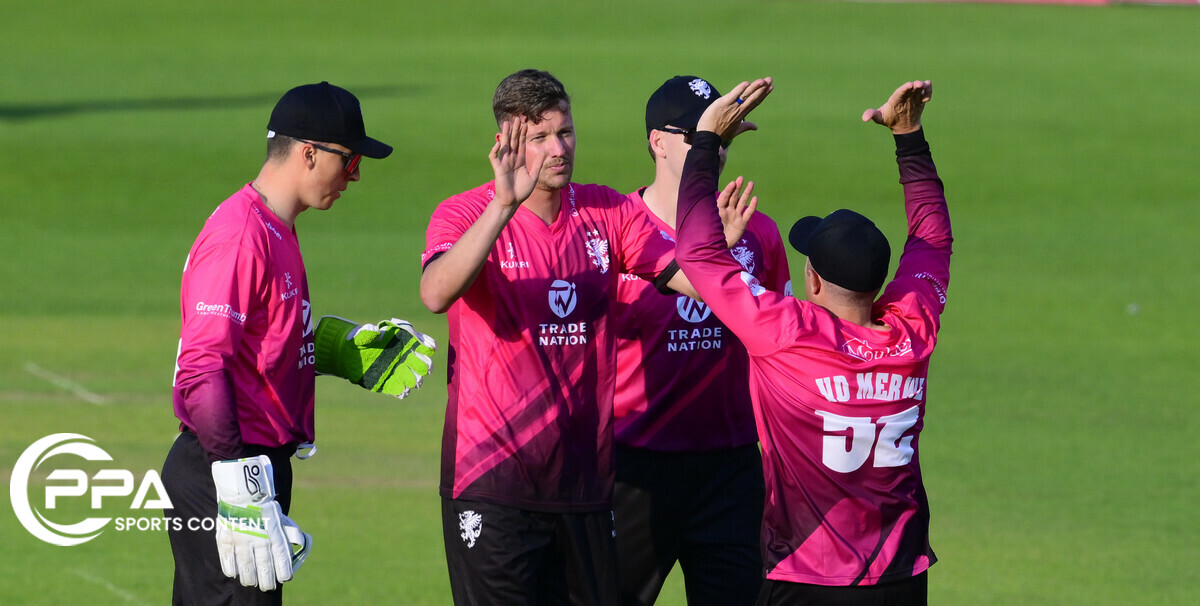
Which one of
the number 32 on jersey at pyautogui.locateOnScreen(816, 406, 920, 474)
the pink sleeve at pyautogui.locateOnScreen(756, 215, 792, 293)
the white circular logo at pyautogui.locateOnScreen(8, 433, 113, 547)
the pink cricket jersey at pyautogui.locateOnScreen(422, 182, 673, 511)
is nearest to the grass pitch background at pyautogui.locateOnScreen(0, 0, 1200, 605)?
the white circular logo at pyautogui.locateOnScreen(8, 433, 113, 547)

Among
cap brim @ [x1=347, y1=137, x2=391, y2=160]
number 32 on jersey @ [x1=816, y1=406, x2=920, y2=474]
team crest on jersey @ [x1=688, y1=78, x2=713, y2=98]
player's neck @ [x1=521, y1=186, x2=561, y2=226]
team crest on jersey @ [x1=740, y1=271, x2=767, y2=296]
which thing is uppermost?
team crest on jersey @ [x1=688, y1=78, x2=713, y2=98]

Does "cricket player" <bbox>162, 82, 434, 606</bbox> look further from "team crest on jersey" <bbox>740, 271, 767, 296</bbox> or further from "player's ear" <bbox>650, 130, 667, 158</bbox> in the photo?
"team crest on jersey" <bbox>740, 271, 767, 296</bbox>

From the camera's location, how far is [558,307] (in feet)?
18.5

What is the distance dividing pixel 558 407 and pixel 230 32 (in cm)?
3815

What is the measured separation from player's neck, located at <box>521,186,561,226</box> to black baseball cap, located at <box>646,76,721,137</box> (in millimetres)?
794

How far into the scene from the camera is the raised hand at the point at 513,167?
16.9 feet

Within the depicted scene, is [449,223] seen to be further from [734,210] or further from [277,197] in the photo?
[734,210]

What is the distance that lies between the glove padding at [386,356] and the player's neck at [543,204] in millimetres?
620

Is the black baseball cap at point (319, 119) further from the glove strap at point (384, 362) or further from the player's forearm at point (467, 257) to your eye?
the glove strap at point (384, 362)

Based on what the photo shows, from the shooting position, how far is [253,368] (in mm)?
5355

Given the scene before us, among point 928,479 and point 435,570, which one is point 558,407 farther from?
point 928,479

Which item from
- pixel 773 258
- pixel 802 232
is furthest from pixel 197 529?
pixel 773 258

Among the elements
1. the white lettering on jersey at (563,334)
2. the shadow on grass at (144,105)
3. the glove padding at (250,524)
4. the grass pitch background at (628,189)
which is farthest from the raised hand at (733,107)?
the shadow on grass at (144,105)

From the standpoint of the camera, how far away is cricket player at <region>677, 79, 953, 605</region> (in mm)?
4973
